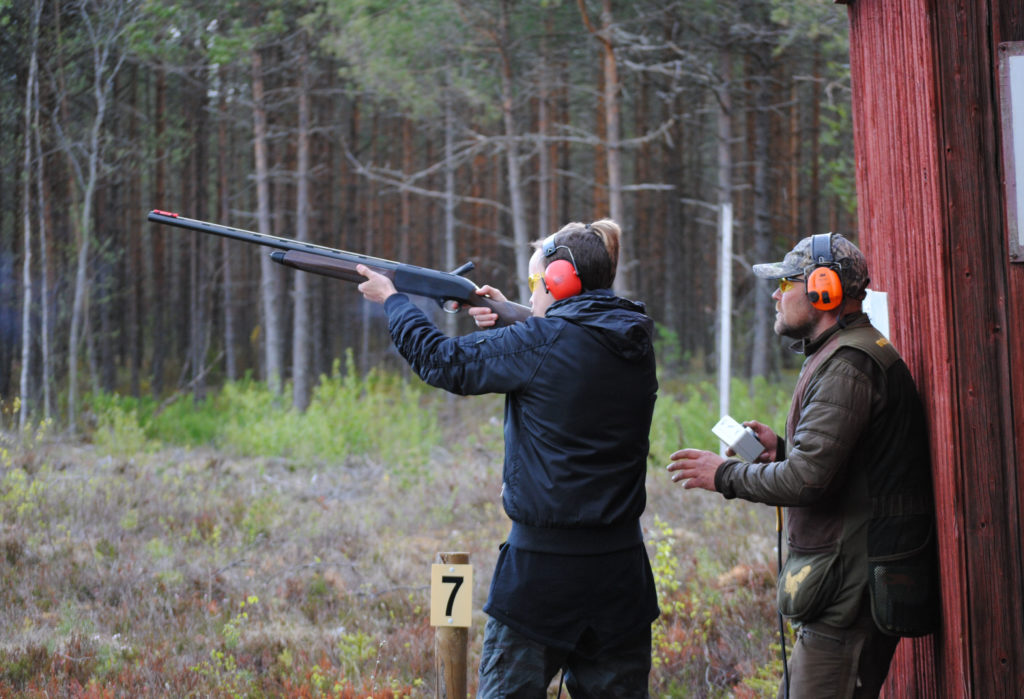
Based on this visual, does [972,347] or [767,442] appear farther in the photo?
[767,442]

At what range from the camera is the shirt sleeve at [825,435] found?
2.88 metres

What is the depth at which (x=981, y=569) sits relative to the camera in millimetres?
2910

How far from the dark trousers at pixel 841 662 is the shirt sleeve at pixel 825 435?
456 mm

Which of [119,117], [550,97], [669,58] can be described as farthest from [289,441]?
[550,97]

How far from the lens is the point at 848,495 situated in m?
2.99

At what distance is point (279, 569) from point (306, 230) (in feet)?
35.2

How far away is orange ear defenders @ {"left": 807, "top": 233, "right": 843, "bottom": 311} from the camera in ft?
10.2

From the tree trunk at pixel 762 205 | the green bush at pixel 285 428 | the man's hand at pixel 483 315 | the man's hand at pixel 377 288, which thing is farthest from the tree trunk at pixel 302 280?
the man's hand at pixel 377 288

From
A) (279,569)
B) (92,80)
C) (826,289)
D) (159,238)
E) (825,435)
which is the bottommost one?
(279,569)

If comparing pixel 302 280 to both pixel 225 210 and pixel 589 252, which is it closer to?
pixel 225 210

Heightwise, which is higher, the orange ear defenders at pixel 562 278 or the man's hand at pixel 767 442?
the orange ear defenders at pixel 562 278

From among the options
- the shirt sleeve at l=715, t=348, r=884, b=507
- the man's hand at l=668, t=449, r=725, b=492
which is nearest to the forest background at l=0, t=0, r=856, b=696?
the man's hand at l=668, t=449, r=725, b=492

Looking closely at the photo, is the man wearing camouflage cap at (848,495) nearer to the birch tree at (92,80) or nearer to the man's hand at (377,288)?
the man's hand at (377,288)

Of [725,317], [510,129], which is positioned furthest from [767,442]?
[510,129]
